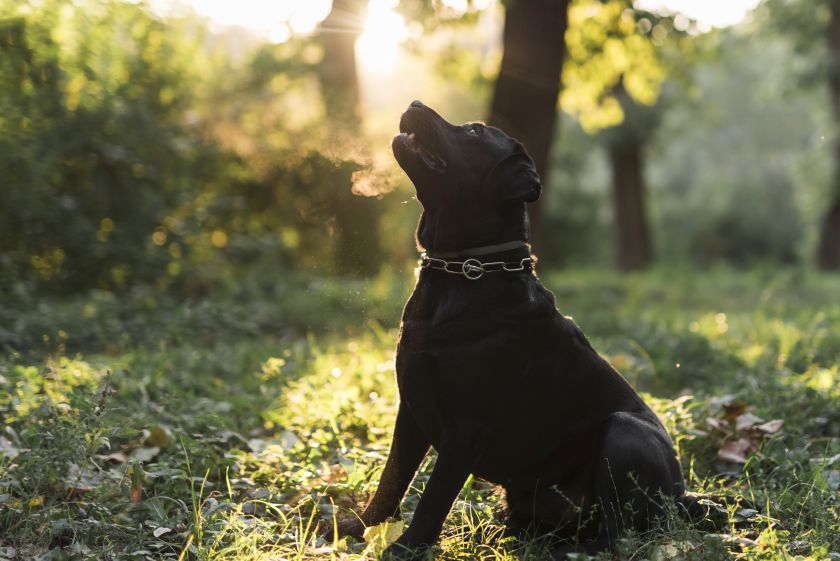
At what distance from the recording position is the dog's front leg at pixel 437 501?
118 inches

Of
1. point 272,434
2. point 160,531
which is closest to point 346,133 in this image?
point 272,434

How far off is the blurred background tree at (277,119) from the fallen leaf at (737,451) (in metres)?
2.51

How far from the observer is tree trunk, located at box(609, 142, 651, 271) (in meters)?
20.2

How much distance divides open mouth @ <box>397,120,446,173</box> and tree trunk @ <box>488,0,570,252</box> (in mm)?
5616

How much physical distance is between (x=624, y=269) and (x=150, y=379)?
17.1m

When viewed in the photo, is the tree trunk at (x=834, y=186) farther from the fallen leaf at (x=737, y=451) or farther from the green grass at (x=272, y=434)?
the fallen leaf at (x=737, y=451)

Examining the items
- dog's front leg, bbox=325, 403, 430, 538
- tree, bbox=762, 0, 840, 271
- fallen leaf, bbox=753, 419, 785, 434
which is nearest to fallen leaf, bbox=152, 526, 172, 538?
dog's front leg, bbox=325, 403, 430, 538

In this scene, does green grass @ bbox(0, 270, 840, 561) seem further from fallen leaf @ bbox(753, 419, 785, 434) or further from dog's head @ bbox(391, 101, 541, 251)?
dog's head @ bbox(391, 101, 541, 251)

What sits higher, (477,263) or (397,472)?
(477,263)

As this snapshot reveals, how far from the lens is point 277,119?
42.0 ft

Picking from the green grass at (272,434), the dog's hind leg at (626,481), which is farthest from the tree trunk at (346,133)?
the dog's hind leg at (626,481)

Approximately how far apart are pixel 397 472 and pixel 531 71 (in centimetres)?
638

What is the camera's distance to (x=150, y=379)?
16.9 feet

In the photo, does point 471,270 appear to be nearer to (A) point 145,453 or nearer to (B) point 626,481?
(B) point 626,481
